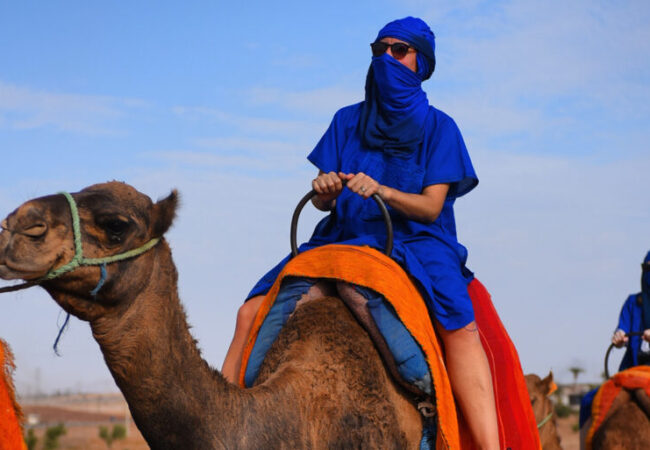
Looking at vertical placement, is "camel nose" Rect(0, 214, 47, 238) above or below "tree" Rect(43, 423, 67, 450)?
above

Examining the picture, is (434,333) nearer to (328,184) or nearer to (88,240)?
(328,184)

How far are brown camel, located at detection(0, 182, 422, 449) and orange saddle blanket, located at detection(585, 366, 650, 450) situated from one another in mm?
5696

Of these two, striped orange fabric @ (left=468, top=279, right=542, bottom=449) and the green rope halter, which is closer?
the green rope halter

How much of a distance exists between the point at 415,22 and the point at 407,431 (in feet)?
7.79

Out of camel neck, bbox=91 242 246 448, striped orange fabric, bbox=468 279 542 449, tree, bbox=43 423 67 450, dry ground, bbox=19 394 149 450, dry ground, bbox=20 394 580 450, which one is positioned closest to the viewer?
camel neck, bbox=91 242 246 448

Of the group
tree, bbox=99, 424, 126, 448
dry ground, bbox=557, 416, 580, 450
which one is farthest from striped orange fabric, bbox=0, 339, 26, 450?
tree, bbox=99, 424, 126, 448

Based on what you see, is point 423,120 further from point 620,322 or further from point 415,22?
point 620,322

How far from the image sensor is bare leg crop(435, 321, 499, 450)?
4.79 metres

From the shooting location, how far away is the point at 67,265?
3549 mm

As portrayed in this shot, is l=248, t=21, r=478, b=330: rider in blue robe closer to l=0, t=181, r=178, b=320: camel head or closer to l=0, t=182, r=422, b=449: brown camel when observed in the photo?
l=0, t=182, r=422, b=449: brown camel

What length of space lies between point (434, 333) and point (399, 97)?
140 cm

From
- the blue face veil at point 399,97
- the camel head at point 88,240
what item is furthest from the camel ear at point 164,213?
the blue face veil at point 399,97

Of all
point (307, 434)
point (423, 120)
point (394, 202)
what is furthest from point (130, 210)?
point (423, 120)

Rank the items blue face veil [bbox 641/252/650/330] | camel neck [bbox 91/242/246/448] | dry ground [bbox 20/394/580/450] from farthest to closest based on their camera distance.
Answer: dry ground [bbox 20/394/580/450] → blue face veil [bbox 641/252/650/330] → camel neck [bbox 91/242/246/448]
